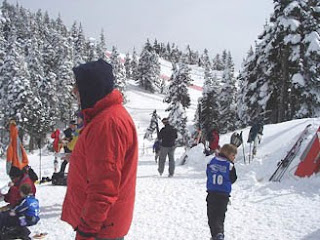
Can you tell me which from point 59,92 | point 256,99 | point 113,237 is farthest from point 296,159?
point 59,92

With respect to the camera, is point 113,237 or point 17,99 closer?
point 113,237

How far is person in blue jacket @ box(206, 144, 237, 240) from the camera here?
18.5ft

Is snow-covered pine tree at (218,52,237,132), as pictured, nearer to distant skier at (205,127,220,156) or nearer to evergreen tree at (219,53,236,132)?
evergreen tree at (219,53,236,132)

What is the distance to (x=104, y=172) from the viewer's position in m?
2.46

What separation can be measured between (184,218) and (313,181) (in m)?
3.99

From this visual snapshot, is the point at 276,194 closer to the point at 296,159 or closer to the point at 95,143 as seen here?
the point at 296,159

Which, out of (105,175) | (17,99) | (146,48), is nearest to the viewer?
(105,175)

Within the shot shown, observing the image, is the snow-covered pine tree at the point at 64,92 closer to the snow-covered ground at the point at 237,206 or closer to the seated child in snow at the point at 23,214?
the snow-covered ground at the point at 237,206

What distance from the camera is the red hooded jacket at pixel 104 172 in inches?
95.8

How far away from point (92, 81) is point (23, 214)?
3.92 m

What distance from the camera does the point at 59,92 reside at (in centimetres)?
6569

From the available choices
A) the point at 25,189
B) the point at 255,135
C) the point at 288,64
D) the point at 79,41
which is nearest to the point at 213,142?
the point at 255,135

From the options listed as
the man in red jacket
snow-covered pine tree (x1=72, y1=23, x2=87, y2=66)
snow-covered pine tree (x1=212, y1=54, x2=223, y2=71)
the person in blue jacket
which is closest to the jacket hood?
the man in red jacket

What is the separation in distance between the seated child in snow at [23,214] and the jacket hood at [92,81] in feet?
12.0
